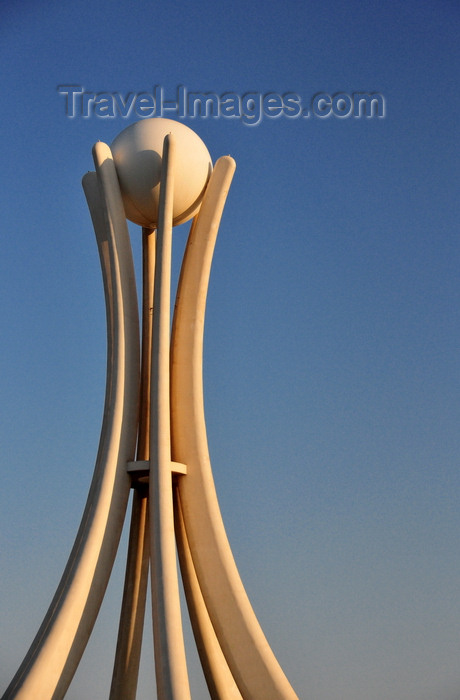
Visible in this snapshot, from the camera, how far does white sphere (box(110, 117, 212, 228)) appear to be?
55.6 feet

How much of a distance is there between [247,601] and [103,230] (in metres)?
7.48

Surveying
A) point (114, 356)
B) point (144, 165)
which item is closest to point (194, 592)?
point (114, 356)

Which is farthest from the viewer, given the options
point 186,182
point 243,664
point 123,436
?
point 186,182

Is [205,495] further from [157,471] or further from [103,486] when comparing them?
[103,486]

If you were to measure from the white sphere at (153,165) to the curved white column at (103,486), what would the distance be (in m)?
0.34

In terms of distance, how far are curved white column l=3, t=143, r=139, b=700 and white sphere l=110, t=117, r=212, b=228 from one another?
1.13ft

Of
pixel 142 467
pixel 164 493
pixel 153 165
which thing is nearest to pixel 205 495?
pixel 164 493

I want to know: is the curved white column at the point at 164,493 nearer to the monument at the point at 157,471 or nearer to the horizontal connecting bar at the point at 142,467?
the monument at the point at 157,471

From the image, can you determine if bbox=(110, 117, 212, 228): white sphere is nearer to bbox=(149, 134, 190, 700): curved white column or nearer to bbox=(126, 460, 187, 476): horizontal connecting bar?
bbox=(149, 134, 190, 700): curved white column

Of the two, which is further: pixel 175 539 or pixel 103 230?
pixel 103 230

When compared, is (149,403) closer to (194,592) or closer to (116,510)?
(116,510)

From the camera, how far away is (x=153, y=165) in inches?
666

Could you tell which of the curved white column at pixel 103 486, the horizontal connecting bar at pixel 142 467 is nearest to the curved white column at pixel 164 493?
the horizontal connecting bar at pixel 142 467

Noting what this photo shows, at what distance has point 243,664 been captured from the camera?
14.7m
